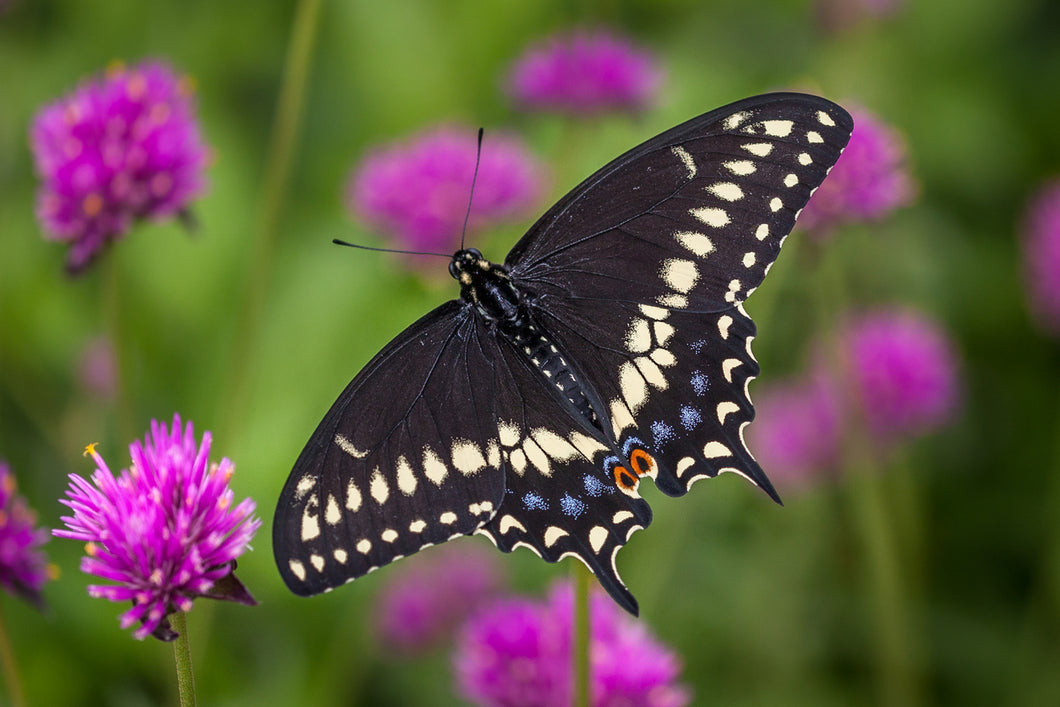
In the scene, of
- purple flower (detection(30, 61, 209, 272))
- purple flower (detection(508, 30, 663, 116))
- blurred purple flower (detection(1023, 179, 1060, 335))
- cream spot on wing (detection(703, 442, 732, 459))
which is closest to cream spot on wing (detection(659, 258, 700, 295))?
cream spot on wing (detection(703, 442, 732, 459))

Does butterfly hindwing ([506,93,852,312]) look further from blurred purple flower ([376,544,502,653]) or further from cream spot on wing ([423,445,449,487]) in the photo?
blurred purple flower ([376,544,502,653])

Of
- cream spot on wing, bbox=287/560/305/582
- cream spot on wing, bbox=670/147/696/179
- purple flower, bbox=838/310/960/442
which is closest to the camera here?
cream spot on wing, bbox=287/560/305/582

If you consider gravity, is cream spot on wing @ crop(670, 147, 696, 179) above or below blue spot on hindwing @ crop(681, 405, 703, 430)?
above

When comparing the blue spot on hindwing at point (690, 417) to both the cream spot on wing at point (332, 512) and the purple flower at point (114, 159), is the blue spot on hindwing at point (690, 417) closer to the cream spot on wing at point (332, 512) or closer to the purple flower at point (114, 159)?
the cream spot on wing at point (332, 512)

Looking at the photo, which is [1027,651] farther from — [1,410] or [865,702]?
[1,410]

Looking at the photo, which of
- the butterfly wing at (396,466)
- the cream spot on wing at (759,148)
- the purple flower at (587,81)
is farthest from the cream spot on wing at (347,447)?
the purple flower at (587,81)

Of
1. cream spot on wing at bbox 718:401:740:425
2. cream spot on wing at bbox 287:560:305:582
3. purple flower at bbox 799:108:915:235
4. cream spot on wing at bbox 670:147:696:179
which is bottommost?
cream spot on wing at bbox 287:560:305:582

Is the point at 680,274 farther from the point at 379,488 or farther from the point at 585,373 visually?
the point at 379,488
